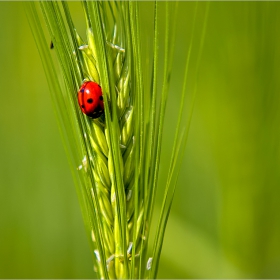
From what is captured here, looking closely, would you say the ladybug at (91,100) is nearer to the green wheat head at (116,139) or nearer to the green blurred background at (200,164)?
the green wheat head at (116,139)

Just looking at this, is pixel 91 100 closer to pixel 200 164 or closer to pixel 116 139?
pixel 116 139

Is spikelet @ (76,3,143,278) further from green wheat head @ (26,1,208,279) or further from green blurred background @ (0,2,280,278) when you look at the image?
green blurred background @ (0,2,280,278)

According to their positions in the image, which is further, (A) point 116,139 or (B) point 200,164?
(B) point 200,164

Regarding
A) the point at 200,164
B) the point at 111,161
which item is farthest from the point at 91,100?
the point at 200,164

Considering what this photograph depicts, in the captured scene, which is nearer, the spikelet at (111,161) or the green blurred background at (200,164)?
the spikelet at (111,161)

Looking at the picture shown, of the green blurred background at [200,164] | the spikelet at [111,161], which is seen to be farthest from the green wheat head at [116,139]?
the green blurred background at [200,164]

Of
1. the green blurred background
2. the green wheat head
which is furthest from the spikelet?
the green blurred background
